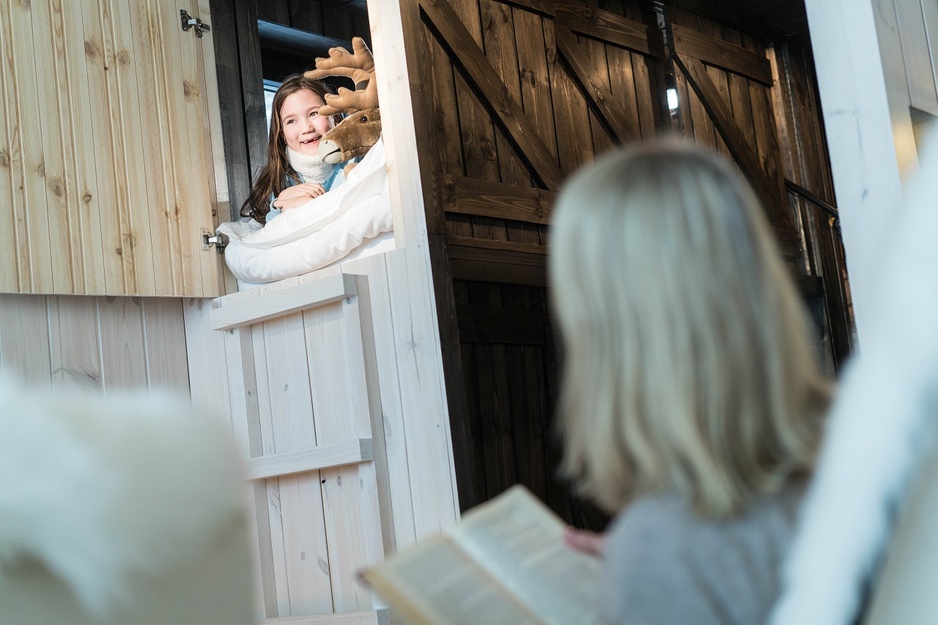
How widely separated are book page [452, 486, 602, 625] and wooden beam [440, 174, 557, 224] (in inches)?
85.8

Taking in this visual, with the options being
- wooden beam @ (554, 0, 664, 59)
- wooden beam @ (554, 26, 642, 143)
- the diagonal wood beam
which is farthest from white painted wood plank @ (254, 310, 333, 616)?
the diagonal wood beam

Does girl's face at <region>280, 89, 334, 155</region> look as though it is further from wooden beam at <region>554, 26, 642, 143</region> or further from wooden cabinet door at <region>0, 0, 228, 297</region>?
wooden beam at <region>554, 26, 642, 143</region>

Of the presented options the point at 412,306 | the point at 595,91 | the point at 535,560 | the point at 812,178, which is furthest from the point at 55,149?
the point at 812,178

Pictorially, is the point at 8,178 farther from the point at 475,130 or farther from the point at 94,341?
the point at 475,130

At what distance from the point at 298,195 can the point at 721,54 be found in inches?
112

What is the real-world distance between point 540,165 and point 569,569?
9.18ft

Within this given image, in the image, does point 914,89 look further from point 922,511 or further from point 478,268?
point 922,511

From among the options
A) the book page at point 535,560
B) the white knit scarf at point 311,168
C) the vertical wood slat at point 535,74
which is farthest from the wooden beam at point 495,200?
the book page at point 535,560

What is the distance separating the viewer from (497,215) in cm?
359

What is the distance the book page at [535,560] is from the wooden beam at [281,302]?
2.13 meters

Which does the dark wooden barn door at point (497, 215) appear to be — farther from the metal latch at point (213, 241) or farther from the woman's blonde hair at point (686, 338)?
the woman's blonde hair at point (686, 338)

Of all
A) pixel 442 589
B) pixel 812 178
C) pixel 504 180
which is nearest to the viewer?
pixel 442 589

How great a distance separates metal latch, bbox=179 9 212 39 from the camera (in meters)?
3.88

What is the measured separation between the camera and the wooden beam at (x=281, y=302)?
10.9ft
